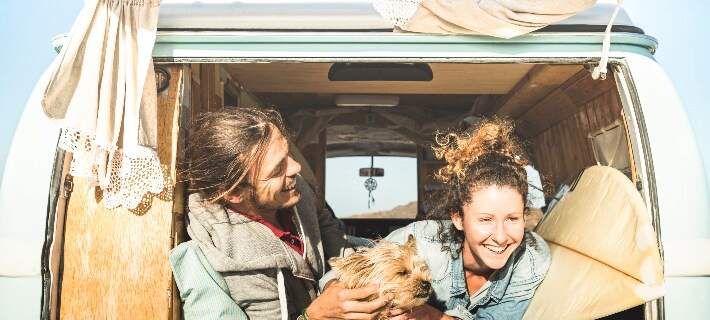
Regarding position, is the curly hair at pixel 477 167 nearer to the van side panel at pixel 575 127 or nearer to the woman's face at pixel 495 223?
the woman's face at pixel 495 223

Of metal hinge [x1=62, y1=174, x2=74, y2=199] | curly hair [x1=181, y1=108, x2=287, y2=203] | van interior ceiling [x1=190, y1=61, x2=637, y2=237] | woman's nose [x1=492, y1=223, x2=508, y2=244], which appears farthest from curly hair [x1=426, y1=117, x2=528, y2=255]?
metal hinge [x1=62, y1=174, x2=74, y2=199]

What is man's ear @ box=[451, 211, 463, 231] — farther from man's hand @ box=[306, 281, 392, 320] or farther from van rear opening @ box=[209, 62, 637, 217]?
van rear opening @ box=[209, 62, 637, 217]

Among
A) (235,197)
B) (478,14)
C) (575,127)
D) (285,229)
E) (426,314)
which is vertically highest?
(478,14)

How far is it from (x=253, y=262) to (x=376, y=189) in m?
4.61

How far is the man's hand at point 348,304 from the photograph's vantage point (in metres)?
2.51

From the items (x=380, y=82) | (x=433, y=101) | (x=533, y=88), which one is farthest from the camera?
(x=433, y=101)

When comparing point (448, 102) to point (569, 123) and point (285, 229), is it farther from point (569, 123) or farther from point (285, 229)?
point (285, 229)

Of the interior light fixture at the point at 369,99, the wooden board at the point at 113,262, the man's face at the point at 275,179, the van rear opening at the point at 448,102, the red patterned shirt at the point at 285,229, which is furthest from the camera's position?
the interior light fixture at the point at 369,99

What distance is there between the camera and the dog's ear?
2.80m

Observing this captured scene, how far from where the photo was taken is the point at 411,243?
286 cm

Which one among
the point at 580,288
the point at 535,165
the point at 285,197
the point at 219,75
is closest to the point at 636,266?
the point at 580,288
